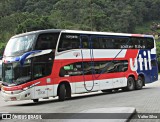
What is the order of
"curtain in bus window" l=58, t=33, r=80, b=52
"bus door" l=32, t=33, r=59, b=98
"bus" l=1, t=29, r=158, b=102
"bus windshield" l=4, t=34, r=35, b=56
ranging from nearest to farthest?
1. "bus" l=1, t=29, r=158, b=102
2. "bus door" l=32, t=33, r=59, b=98
3. "bus windshield" l=4, t=34, r=35, b=56
4. "curtain in bus window" l=58, t=33, r=80, b=52

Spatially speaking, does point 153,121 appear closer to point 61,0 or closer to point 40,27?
point 40,27

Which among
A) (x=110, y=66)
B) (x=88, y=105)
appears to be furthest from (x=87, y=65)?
(x=88, y=105)

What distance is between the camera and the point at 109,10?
102 metres

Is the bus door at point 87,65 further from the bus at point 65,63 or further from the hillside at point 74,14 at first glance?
the hillside at point 74,14

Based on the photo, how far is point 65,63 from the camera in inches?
703

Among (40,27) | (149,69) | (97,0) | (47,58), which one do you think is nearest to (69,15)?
(97,0)

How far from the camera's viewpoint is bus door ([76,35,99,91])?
1898 cm

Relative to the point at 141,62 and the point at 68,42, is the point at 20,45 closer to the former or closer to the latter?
the point at 68,42

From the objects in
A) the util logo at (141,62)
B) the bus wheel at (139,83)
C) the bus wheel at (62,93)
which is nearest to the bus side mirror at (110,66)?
the util logo at (141,62)

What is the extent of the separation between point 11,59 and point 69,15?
82.4 meters

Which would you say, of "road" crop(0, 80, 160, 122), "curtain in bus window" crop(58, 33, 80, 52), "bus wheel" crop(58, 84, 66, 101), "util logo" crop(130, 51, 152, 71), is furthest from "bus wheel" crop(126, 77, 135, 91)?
"bus wheel" crop(58, 84, 66, 101)

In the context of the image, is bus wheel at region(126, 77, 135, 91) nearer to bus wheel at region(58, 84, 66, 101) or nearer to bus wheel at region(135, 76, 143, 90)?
bus wheel at region(135, 76, 143, 90)

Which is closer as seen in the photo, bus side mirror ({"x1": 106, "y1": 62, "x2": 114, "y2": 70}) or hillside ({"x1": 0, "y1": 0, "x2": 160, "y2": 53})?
bus side mirror ({"x1": 106, "y1": 62, "x2": 114, "y2": 70})

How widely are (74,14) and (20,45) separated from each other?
82.1 metres
